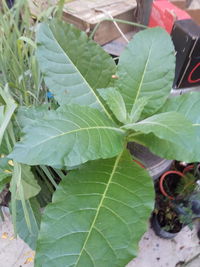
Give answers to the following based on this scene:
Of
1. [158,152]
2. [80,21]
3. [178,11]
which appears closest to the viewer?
[158,152]

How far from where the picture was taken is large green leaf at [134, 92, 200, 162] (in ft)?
1.75

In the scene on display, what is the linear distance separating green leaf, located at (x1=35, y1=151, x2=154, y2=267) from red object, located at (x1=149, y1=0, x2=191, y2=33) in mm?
673

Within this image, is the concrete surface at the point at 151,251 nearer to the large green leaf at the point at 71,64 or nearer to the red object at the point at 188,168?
the red object at the point at 188,168

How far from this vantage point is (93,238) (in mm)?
495

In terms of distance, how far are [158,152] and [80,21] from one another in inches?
31.9

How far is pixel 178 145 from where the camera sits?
543mm

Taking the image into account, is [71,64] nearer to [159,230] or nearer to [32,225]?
[32,225]

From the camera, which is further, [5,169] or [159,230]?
[159,230]

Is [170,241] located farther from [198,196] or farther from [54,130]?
[54,130]

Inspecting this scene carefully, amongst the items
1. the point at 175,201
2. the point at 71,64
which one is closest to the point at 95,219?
the point at 71,64

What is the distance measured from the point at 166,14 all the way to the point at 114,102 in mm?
609

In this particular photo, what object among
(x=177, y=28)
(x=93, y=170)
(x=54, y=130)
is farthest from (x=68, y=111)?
(x=177, y=28)

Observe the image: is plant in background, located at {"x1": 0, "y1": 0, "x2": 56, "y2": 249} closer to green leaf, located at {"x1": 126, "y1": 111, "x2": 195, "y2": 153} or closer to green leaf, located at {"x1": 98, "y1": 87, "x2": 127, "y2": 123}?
green leaf, located at {"x1": 98, "y1": 87, "x2": 127, "y2": 123}

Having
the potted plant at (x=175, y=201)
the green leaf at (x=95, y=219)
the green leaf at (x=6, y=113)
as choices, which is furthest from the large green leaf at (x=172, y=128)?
the potted plant at (x=175, y=201)
